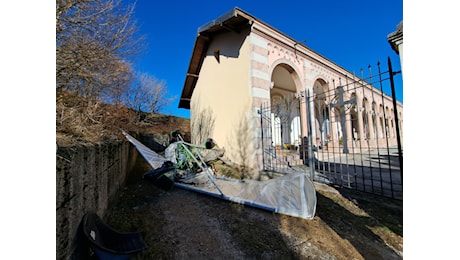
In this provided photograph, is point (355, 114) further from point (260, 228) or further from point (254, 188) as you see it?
point (260, 228)

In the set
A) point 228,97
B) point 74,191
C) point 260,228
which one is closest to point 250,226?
point 260,228

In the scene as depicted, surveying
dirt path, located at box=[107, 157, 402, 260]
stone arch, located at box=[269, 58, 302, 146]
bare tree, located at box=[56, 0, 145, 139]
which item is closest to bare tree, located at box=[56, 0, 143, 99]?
bare tree, located at box=[56, 0, 145, 139]

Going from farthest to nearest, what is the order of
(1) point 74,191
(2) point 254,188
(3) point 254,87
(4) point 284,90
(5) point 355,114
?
(5) point 355,114, (4) point 284,90, (3) point 254,87, (2) point 254,188, (1) point 74,191

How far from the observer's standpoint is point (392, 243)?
2.26 metres

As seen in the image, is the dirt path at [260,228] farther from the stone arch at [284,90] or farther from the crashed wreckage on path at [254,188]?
the stone arch at [284,90]

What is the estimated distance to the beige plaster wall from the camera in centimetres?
580

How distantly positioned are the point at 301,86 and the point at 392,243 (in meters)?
5.65

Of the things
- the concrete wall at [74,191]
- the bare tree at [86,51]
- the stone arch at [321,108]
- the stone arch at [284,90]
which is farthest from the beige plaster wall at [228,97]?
the concrete wall at [74,191]

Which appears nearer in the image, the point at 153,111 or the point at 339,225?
the point at 339,225

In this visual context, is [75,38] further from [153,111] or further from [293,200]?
[153,111]

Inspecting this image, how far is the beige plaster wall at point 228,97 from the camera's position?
580cm

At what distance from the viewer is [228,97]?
669cm

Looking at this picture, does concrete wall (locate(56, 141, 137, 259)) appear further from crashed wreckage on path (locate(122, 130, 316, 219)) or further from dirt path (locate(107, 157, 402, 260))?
crashed wreckage on path (locate(122, 130, 316, 219))
